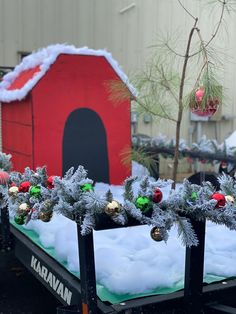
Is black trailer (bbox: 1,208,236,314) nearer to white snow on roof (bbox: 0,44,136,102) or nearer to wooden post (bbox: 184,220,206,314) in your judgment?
wooden post (bbox: 184,220,206,314)

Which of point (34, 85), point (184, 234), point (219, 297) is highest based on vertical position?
point (34, 85)

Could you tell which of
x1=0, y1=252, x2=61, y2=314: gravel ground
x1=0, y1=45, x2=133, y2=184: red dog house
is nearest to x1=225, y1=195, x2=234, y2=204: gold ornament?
x1=0, y1=252, x2=61, y2=314: gravel ground

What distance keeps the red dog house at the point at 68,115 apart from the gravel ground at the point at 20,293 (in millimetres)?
946

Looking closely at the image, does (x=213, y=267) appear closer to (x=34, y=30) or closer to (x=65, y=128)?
(x=65, y=128)

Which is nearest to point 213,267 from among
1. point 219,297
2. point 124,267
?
point 219,297

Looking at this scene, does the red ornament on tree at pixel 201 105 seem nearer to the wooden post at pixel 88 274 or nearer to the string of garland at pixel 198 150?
the wooden post at pixel 88 274

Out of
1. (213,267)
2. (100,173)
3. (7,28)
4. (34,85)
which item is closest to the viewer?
(213,267)

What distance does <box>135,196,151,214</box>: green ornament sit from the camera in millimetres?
1652

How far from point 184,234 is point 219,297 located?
483 mm

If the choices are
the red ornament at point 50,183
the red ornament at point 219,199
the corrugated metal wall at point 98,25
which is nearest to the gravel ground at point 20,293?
the red ornament at point 50,183

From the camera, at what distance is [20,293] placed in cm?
323

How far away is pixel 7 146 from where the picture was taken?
466 centimetres

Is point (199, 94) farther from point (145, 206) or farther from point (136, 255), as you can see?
point (145, 206)

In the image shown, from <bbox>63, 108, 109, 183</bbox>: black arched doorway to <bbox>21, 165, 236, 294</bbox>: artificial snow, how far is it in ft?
4.68
